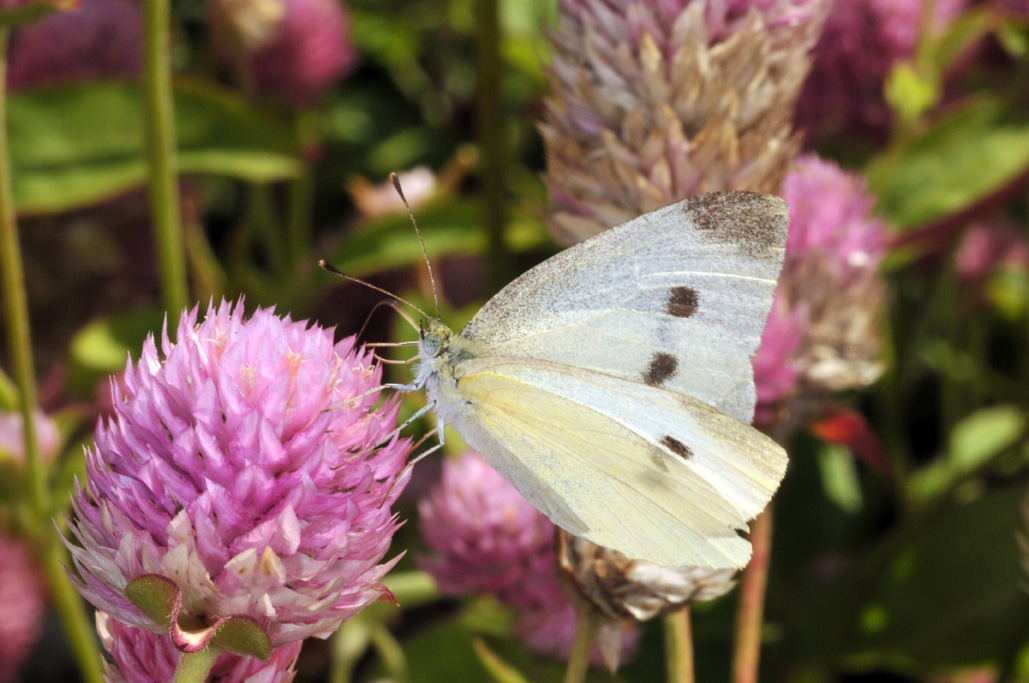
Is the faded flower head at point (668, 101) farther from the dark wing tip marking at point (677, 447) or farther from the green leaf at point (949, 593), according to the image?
the green leaf at point (949, 593)

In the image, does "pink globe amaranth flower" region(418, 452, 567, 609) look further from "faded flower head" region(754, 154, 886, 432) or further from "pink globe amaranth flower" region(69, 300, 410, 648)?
"pink globe amaranth flower" region(69, 300, 410, 648)

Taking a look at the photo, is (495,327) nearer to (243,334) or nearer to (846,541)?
(243,334)

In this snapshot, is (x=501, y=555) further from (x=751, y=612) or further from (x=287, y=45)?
(x=287, y=45)

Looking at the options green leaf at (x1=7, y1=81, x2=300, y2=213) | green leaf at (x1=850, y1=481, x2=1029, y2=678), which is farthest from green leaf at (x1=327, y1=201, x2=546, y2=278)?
green leaf at (x1=850, y1=481, x2=1029, y2=678)

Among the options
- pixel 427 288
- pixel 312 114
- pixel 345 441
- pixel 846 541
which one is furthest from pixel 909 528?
pixel 312 114

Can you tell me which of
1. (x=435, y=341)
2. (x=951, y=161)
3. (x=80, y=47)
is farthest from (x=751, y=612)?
(x=80, y=47)

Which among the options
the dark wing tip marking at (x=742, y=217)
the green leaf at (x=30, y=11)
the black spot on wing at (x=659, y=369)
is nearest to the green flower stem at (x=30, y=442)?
the green leaf at (x=30, y=11)
